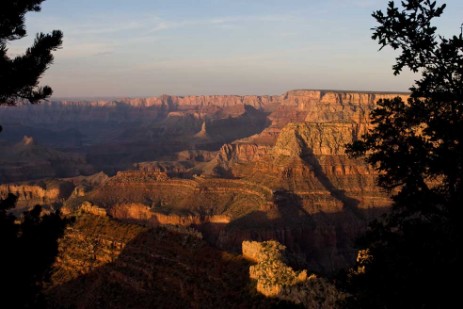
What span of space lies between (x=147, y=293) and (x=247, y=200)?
8706cm

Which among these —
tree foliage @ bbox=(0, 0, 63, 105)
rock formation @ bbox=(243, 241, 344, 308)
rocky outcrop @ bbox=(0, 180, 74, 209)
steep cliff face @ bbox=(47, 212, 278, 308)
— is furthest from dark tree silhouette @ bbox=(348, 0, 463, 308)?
rocky outcrop @ bbox=(0, 180, 74, 209)

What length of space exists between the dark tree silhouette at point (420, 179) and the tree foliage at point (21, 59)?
1095 cm

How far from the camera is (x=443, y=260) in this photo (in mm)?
14047

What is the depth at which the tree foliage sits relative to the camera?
19812mm

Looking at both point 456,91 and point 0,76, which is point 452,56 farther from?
point 0,76

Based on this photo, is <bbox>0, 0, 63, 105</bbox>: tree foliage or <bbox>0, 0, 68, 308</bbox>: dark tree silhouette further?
<bbox>0, 0, 63, 105</bbox>: tree foliage

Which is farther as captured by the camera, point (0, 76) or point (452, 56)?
point (0, 76)

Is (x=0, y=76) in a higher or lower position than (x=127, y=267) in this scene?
higher

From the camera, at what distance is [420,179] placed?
1683 centimetres

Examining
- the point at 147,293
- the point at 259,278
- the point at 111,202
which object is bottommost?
the point at 111,202

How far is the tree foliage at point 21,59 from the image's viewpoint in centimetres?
1981

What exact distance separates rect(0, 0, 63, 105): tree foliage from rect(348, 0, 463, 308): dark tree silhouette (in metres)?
10.9

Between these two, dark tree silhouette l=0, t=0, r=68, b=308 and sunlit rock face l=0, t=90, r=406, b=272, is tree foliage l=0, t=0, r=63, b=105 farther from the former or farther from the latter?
sunlit rock face l=0, t=90, r=406, b=272

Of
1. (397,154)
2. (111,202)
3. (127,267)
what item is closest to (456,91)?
(397,154)
